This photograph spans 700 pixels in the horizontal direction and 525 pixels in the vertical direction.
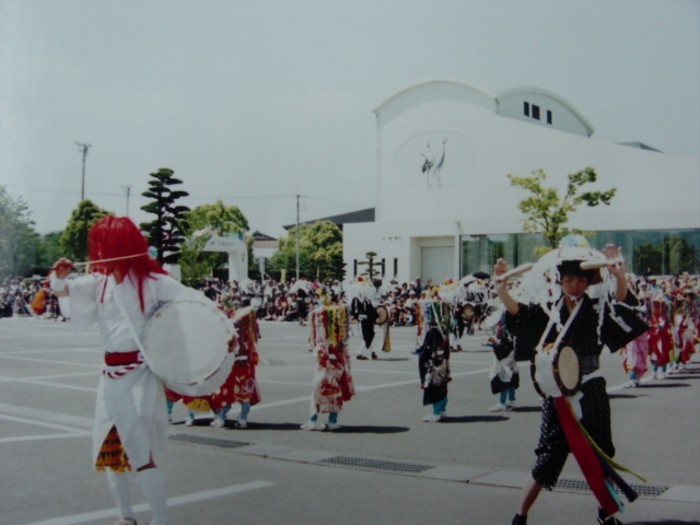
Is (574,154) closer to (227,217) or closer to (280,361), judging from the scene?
(280,361)

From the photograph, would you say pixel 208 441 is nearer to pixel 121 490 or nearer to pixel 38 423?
pixel 38 423

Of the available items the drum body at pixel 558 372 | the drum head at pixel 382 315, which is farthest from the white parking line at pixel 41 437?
the drum head at pixel 382 315

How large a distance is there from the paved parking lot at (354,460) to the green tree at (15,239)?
62.8 inches

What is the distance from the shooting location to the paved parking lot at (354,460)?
5.19 meters

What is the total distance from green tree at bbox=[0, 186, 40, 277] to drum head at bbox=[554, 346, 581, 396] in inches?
126

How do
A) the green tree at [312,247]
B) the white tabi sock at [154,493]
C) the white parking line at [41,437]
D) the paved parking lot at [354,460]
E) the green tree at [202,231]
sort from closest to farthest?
the white tabi sock at [154,493], the green tree at [202,231], the paved parking lot at [354,460], the white parking line at [41,437], the green tree at [312,247]

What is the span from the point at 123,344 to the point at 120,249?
0.52 metres

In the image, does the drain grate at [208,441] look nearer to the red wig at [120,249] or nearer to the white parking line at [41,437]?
the white parking line at [41,437]

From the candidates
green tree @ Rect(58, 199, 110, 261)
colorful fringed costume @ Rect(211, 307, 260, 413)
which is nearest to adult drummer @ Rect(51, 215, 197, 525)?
green tree @ Rect(58, 199, 110, 261)

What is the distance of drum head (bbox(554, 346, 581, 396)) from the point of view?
14.0 ft

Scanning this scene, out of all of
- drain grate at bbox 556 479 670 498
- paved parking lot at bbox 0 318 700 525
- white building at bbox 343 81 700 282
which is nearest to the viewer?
paved parking lot at bbox 0 318 700 525

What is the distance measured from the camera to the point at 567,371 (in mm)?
4305

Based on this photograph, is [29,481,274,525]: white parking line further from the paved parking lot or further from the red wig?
the red wig

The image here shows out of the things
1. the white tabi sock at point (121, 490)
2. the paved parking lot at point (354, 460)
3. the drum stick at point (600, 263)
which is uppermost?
the drum stick at point (600, 263)
